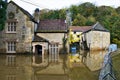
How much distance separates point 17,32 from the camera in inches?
1651

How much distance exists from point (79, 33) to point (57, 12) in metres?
24.8

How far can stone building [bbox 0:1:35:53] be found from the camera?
4159cm

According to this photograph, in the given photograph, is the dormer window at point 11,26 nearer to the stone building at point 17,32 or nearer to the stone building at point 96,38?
the stone building at point 17,32

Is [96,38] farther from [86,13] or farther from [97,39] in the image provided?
[86,13]

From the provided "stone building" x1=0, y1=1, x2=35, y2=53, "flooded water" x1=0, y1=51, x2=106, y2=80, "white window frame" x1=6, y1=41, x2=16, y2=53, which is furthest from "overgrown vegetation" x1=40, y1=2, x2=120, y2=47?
"flooded water" x1=0, y1=51, x2=106, y2=80

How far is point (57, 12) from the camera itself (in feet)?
310

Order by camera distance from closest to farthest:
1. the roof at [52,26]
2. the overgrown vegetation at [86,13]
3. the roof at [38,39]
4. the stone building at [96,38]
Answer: the roof at [38,39], the roof at [52,26], the stone building at [96,38], the overgrown vegetation at [86,13]

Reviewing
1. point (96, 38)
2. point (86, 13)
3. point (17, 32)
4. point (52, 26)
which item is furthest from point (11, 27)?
point (86, 13)

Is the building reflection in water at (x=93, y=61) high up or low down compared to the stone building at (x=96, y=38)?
down

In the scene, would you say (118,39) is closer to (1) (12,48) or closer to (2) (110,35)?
(2) (110,35)

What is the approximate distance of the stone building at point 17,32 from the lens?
41.6 metres

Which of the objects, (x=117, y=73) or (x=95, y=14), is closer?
(x=117, y=73)

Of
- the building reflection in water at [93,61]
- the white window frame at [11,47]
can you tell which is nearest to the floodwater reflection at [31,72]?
the building reflection in water at [93,61]

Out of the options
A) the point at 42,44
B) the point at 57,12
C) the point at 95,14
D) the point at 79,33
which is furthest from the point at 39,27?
the point at 95,14
